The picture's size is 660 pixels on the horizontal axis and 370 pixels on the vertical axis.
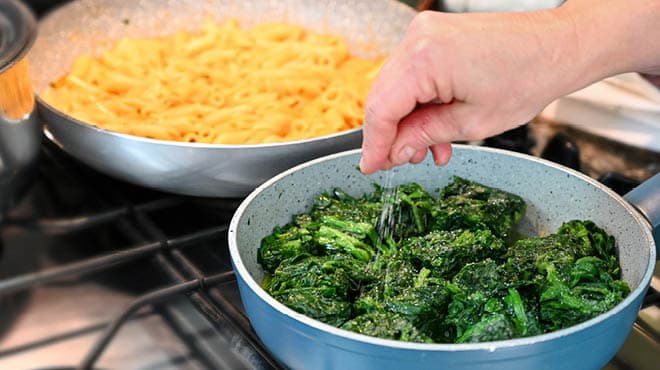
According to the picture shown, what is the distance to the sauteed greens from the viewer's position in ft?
2.99

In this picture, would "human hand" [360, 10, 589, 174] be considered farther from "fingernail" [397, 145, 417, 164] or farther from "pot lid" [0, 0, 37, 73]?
"pot lid" [0, 0, 37, 73]

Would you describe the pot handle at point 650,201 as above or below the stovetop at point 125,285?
above

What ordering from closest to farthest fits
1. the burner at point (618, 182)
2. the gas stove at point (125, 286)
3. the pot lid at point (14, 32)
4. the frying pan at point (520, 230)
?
the frying pan at point (520, 230) → the gas stove at point (125, 286) → the pot lid at point (14, 32) → the burner at point (618, 182)

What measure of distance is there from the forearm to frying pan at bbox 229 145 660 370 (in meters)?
0.19

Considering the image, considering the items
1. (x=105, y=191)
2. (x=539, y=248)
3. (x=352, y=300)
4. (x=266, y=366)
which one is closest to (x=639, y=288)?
(x=539, y=248)

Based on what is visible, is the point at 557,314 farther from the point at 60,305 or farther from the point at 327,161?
the point at 60,305

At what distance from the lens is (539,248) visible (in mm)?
1032

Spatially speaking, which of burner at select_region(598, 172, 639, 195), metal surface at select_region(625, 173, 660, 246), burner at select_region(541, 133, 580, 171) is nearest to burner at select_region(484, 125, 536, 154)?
burner at select_region(541, 133, 580, 171)

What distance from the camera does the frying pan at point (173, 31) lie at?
120 cm

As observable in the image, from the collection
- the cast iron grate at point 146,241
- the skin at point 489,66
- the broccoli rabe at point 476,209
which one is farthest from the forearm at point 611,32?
the cast iron grate at point 146,241

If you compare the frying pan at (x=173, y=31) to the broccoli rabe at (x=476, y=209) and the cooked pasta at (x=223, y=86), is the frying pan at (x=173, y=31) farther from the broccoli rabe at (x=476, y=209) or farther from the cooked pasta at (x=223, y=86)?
the broccoli rabe at (x=476, y=209)

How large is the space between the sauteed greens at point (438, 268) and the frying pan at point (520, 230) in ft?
0.07

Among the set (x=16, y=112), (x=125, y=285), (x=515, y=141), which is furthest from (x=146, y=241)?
(x=515, y=141)

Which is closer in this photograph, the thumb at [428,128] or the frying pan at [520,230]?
the frying pan at [520,230]
